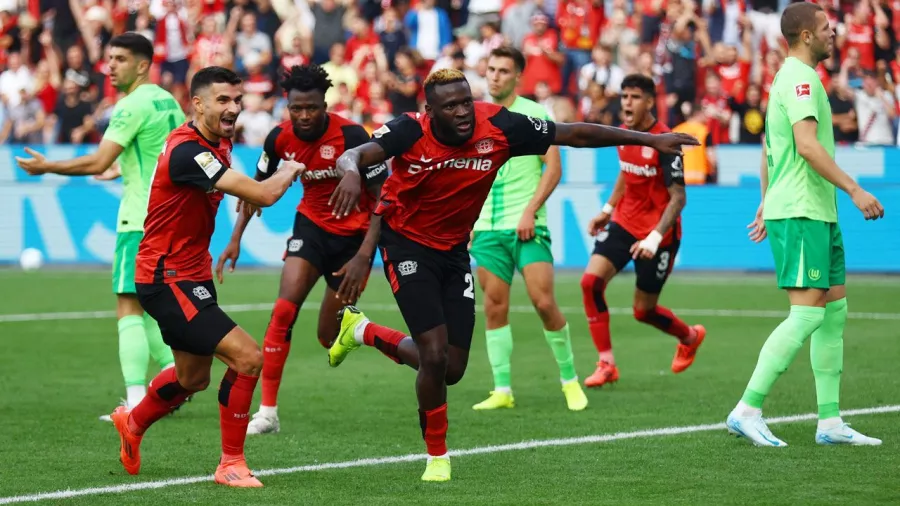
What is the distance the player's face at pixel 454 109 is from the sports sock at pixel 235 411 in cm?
173

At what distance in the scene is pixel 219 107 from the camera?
765cm

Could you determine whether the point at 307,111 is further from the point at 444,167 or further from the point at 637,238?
the point at 637,238

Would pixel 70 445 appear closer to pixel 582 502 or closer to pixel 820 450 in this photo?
pixel 582 502

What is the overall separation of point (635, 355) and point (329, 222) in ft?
15.0

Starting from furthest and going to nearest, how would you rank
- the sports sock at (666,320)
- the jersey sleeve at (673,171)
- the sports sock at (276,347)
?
the sports sock at (666,320) → the jersey sleeve at (673,171) → the sports sock at (276,347)

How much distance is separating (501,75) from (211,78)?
126 inches

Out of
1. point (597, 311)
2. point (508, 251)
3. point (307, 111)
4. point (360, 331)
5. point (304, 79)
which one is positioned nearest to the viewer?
point (360, 331)

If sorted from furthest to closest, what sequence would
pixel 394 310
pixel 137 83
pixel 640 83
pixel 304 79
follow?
pixel 394 310
pixel 640 83
pixel 137 83
pixel 304 79

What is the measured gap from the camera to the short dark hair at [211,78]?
7.67m

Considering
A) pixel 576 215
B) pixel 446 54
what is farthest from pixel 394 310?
pixel 446 54

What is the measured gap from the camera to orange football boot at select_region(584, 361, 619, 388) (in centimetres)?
1136

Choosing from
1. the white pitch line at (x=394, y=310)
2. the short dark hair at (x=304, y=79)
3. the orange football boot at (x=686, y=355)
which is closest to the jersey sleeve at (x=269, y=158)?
the short dark hair at (x=304, y=79)

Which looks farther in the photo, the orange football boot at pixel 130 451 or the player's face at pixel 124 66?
the player's face at pixel 124 66

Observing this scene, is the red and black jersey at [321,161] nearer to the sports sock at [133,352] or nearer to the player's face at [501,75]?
the player's face at [501,75]
